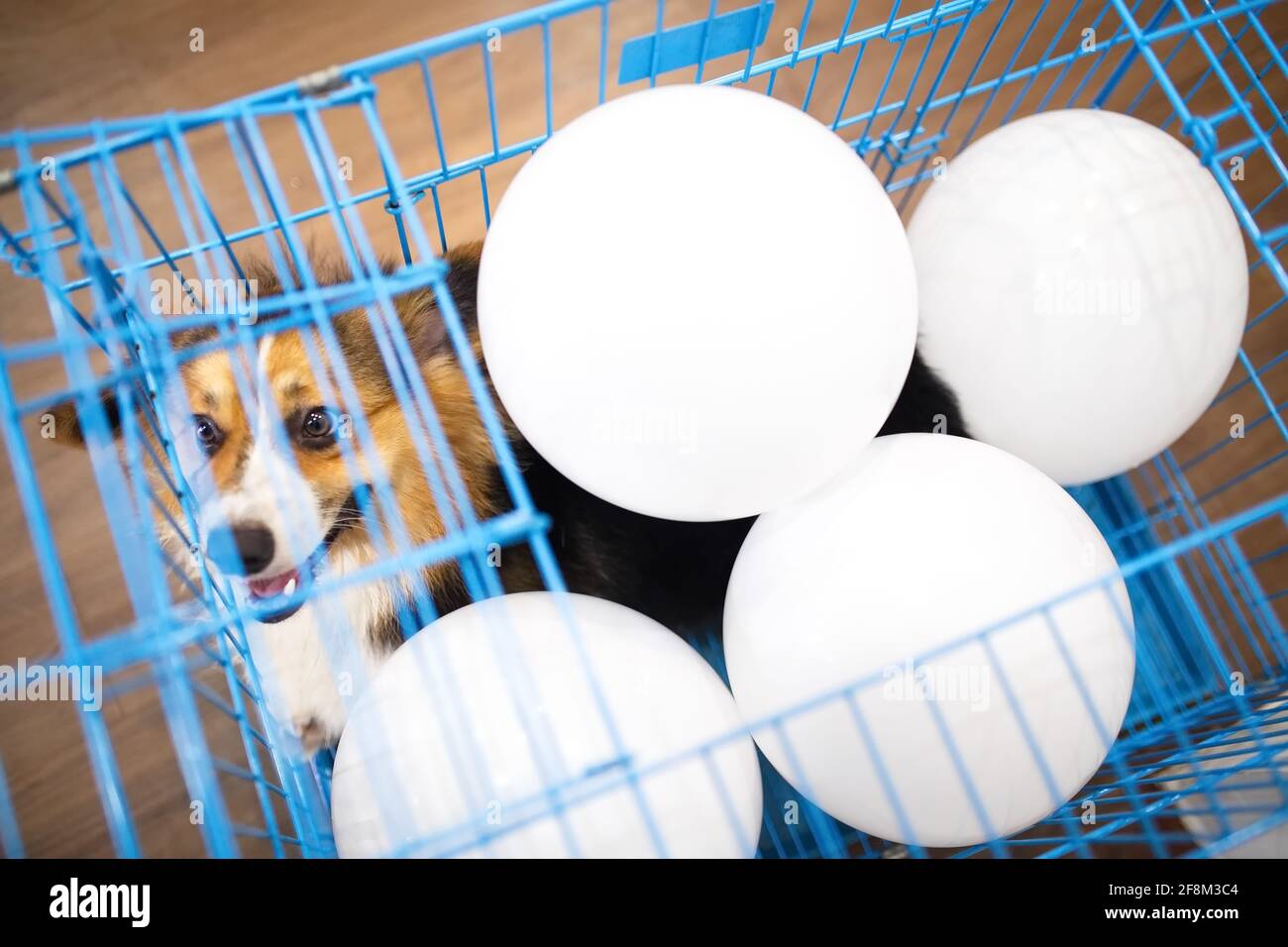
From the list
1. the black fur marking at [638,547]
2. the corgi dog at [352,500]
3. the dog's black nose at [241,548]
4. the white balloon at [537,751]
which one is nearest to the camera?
the white balloon at [537,751]

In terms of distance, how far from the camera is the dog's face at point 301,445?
1.11 m

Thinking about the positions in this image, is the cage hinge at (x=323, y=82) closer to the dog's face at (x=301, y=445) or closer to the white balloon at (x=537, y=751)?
the dog's face at (x=301, y=445)

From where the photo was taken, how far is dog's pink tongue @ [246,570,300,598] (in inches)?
47.0

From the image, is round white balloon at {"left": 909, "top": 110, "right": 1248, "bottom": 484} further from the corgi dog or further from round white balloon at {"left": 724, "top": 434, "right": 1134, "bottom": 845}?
round white balloon at {"left": 724, "top": 434, "right": 1134, "bottom": 845}

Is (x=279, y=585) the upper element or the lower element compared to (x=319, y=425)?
lower

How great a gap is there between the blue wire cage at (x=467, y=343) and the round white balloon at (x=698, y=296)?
0.11 meters

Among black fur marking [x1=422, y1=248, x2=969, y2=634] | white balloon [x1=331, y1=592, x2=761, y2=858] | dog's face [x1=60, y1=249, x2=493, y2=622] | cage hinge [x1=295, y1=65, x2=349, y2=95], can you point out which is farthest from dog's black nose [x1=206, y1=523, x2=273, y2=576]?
cage hinge [x1=295, y1=65, x2=349, y2=95]

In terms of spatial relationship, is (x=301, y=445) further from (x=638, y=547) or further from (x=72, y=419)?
(x=638, y=547)

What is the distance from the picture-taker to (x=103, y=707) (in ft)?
5.30

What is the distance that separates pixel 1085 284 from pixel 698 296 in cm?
60

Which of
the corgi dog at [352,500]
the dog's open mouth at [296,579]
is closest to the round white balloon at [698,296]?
the corgi dog at [352,500]

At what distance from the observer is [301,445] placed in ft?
3.96

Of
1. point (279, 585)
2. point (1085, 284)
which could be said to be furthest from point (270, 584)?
point (1085, 284)
